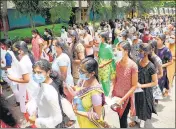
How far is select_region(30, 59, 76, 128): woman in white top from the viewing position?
10.4 feet

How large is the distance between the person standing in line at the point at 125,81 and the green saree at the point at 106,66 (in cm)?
155

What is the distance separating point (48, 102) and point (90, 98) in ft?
1.33

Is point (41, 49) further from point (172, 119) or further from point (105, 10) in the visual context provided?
point (105, 10)

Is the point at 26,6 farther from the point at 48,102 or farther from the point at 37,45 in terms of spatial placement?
the point at 48,102

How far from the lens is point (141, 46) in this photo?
489cm

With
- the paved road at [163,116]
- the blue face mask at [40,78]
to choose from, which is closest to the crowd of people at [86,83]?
the blue face mask at [40,78]

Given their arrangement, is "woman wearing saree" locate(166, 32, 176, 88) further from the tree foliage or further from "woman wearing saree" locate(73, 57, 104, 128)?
the tree foliage

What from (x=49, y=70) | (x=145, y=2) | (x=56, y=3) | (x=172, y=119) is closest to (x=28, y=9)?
(x=56, y=3)

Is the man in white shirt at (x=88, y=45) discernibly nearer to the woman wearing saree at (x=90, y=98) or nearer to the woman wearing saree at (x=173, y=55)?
the woman wearing saree at (x=173, y=55)

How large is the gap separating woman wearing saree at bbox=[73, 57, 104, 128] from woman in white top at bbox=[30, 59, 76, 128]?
5.7 inches

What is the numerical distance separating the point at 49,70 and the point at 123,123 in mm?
1651

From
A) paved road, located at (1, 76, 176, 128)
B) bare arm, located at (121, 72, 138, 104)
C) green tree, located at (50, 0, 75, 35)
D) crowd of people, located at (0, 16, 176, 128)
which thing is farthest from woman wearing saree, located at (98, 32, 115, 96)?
green tree, located at (50, 0, 75, 35)

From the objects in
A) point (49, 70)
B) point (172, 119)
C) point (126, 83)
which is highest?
point (49, 70)

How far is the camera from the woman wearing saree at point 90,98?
127 inches
